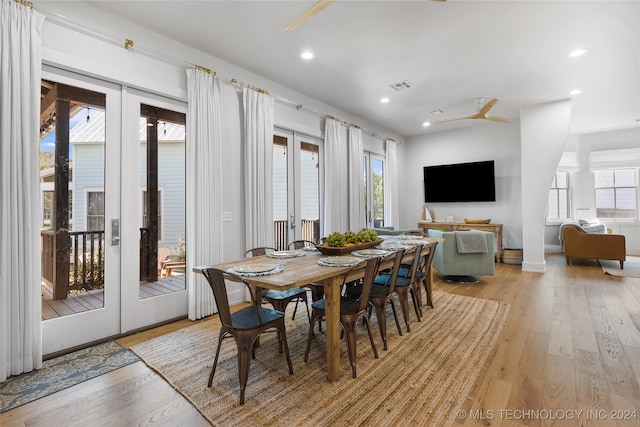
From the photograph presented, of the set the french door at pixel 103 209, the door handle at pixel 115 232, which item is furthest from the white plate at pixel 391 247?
the door handle at pixel 115 232

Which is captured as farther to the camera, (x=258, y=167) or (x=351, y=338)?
(x=258, y=167)

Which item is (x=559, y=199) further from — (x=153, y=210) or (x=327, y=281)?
(x=153, y=210)

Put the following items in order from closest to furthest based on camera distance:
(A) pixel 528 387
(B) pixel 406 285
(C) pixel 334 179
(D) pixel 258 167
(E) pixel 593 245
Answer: (A) pixel 528 387
(B) pixel 406 285
(D) pixel 258 167
(C) pixel 334 179
(E) pixel 593 245

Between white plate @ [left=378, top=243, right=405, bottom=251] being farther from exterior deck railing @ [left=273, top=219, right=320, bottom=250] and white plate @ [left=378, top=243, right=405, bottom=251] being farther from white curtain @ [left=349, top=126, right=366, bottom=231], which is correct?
white curtain @ [left=349, top=126, right=366, bottom=231]

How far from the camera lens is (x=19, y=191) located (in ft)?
7.27

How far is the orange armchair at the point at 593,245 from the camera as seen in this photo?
5461 millimetres

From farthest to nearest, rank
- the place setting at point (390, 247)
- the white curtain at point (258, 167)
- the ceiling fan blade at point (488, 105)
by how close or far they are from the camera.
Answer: the ceiling fan blade at point (488, 105), the white curtain at point (258, 167), the place setting at point (390, 247)

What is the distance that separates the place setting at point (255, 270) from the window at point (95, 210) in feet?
5.15

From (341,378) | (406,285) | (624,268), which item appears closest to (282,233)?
(406,285)

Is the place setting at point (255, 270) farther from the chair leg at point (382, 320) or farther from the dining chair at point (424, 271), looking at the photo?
the dining chair at point (424, 271)

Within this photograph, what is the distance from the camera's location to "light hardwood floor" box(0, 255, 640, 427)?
1730mm

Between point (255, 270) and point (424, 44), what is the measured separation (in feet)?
9.87

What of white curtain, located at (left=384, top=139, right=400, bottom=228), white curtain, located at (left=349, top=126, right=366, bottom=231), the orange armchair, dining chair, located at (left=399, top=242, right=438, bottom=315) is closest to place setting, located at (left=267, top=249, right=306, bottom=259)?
dining chair, located at (left=399, top=242, right=438, bottom=315)

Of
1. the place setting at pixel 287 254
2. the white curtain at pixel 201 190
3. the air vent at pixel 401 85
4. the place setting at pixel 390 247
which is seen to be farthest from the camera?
the air vent at pixel 401 85
